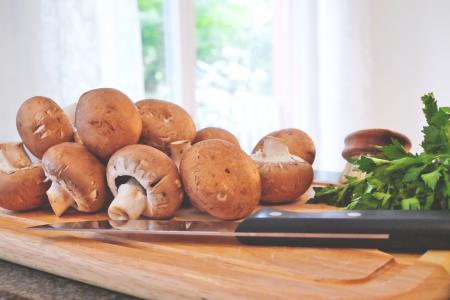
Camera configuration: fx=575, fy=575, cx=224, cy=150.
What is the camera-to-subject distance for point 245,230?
2.43 feet

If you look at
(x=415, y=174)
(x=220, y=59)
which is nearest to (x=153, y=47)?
(x=220, y=59)

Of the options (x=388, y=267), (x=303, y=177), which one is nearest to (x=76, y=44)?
(x=303, y=177)

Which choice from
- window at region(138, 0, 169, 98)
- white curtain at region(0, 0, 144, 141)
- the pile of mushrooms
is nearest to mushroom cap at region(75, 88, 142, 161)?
the pile of mushrooms

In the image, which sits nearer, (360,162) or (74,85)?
(360,162)

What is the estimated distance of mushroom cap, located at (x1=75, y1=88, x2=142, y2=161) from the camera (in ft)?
3.05

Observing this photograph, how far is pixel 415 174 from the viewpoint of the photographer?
77cm

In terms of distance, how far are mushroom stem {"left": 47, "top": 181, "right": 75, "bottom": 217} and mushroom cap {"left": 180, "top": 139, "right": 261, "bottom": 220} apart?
0.20 meters

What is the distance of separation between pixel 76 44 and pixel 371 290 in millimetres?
1706

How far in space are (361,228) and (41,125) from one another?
22.9 inches

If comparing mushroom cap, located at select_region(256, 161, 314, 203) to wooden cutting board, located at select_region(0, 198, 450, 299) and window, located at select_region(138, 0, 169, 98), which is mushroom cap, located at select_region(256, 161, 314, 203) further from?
window, located at select_region(138, 0, 169, 98)

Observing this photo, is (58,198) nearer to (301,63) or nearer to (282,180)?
(282,180)

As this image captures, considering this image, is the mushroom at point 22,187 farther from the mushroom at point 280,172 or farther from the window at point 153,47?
the window at point 153,47

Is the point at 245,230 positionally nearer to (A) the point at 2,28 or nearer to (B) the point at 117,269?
(B) the point at 117,269

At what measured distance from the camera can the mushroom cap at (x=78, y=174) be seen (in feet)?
2.97
